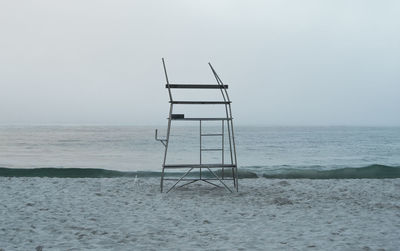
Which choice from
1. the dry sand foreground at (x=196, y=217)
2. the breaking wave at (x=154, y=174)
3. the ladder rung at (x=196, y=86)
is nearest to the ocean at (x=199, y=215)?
the dry sand foreground at (x=196, y=217)

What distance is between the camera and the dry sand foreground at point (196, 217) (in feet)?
14.7

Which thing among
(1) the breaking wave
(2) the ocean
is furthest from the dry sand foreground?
(1) the breaking wave

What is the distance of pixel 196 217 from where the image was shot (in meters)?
5.94

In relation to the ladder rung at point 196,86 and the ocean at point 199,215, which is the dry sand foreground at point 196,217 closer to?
the ocean at point 199,215

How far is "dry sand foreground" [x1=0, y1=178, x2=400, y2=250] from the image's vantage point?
449 centimetres

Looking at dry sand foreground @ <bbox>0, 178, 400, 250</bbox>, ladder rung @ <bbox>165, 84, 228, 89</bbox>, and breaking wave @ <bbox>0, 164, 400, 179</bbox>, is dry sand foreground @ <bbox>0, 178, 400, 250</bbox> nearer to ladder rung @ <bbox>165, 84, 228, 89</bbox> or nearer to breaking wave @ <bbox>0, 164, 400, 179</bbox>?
ladder rung @ <bbox>165, 84, 228, 89</bbox>

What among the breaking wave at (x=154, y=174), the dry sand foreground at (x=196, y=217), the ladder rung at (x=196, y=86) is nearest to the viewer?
the dry sand foreground at (x=196, y=217)

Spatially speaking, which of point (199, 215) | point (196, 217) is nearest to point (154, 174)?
point (199, 215)

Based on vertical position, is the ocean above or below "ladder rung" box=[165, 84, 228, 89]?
below

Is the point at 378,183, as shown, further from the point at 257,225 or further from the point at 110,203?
the point at 110,203

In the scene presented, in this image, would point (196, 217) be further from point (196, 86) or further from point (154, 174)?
point (154, 174)

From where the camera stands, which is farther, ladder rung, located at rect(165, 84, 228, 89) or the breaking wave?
the breaking wave

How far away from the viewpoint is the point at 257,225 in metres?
5.39

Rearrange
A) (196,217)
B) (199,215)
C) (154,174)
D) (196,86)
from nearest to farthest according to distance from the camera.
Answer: (196,217) < (199,215) < (196,86) < (154,174)
